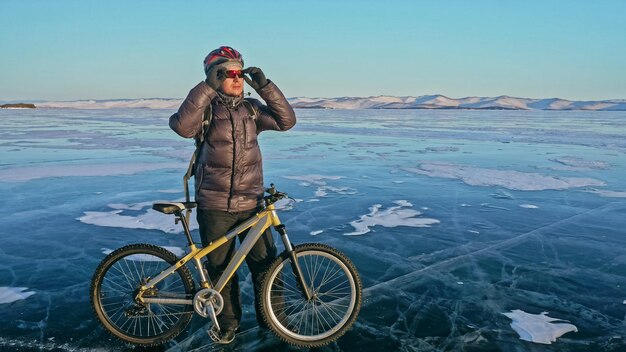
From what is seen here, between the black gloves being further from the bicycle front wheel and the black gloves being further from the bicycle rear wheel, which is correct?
the bicycle rear wheel

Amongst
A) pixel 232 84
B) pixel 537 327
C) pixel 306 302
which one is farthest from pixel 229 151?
pixel 537 327

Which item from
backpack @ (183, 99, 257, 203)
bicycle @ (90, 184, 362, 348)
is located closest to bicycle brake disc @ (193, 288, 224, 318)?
bicycle @ (90, 184, 362, 348)

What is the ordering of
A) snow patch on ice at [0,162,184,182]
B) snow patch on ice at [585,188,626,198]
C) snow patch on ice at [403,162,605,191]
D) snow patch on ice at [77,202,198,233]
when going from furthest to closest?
snow patch on ice at [0,162,184,182] → snow patch on ice at [403,162,605,191] → snow patch on ice at [585,188,626,198] → snow patch on ice at [77,202,198,233]

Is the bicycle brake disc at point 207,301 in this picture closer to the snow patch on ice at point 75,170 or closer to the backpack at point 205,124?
the backpack at point 205,124

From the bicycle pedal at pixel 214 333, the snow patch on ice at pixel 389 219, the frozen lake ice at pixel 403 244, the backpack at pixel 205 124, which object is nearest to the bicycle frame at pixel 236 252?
the bicycle pedal at pixel 214 333

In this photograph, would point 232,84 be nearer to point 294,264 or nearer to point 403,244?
point 294,264

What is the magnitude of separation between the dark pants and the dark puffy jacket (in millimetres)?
91

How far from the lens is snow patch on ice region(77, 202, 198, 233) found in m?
7.33

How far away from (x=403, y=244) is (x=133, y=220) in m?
4.21

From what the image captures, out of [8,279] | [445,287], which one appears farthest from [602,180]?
[8,279]

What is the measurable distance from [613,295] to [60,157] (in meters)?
16.0

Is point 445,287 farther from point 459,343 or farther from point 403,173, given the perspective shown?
point 403,173

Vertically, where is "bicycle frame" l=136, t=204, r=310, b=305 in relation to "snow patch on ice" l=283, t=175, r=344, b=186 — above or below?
above

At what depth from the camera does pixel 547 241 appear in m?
6.79
